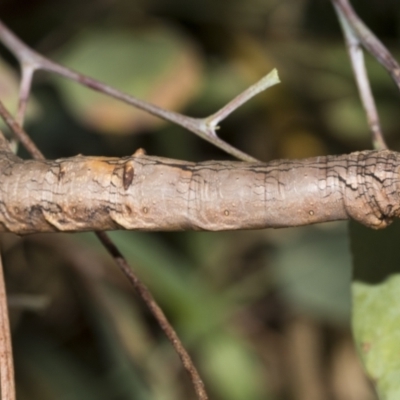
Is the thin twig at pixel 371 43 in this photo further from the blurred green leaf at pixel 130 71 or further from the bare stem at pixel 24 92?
the blurred green leaf at pixel 130 71

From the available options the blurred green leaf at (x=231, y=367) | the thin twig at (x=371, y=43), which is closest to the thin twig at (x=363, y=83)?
the thin twig at (x=371, y=43)

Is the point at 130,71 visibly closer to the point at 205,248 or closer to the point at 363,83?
the point at 205,248

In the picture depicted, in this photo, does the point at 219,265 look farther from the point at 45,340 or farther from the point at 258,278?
the point at 45,340

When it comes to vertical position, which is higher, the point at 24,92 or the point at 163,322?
the point at 24,92

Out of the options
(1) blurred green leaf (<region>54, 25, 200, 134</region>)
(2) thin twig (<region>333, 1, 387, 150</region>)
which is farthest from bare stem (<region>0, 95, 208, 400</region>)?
(1) blurred green leaf (<region>54, 25, 200, 134</region>)

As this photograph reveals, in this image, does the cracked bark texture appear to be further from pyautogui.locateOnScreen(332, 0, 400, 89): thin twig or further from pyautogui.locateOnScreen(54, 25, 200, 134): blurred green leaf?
pyautogui.locateOnScreen(54, 25, 200, 134): blurred green leaf

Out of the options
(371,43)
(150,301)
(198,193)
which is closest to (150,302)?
(150,301)
